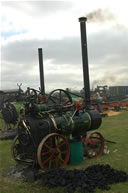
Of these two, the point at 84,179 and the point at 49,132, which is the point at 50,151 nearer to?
the point at 49,132

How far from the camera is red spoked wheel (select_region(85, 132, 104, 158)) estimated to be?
20.3ft

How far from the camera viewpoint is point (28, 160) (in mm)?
5297

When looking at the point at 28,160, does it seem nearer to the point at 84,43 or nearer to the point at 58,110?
the point at 58,110

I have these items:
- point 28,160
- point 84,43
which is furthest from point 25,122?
point 84,43

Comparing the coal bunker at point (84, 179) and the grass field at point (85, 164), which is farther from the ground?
the coal bunker at point (84, 179)

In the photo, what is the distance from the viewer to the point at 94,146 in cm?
658

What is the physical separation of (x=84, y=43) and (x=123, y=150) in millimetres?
3622

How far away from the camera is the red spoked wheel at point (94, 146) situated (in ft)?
20.3

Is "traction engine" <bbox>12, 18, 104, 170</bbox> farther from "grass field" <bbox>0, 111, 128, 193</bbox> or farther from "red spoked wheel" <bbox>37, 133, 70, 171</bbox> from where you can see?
"grass field" <bbox>0, 111, 128, 193</bbox>

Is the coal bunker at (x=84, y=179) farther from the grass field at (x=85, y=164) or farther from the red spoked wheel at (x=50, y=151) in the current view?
the red spoked wheel at (x=50, y=151)

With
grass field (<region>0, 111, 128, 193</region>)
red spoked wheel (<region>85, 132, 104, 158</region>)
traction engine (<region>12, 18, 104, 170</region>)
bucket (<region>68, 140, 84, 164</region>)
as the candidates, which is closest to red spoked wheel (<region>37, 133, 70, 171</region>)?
traction engine (<region>12, 18, 104, 170</region>)

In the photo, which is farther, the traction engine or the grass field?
the traction engine

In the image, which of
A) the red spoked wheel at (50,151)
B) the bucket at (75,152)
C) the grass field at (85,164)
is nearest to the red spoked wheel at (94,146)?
the grass field at (85,164)

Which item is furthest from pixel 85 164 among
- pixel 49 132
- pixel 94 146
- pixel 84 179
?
pixel 84 179
